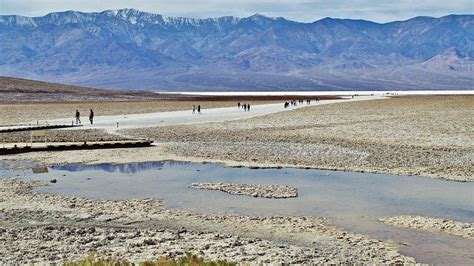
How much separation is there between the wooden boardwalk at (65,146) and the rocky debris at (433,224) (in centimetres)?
2023

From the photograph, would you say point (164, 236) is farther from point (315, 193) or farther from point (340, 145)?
point (340, 145)

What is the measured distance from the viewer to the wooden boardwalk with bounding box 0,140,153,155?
102 ft

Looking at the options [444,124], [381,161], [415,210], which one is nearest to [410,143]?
[381,161]

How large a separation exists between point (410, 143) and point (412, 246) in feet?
69.3

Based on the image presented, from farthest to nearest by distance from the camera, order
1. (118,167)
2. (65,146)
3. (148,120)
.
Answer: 1. (148,120)
2. (65,146)
3. (118,167)

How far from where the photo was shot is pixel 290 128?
45.9 metres

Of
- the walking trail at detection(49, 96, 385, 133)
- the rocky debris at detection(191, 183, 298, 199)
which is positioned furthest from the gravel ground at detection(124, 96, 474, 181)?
the rocky debris at detection(191, 183, 298, 199)

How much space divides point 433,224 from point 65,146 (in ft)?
74.0

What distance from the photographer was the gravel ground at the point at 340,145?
85.0 feet

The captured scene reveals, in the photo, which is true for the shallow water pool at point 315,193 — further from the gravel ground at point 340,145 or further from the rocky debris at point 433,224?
the gravel ground at point 340,145

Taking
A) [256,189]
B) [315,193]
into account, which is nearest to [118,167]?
[256,189]

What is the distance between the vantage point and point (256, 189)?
2020 centimetres

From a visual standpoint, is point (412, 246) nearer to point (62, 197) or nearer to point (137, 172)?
point (62, 197)

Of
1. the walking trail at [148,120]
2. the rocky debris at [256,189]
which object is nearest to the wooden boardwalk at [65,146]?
the walking trail at [148,120]
